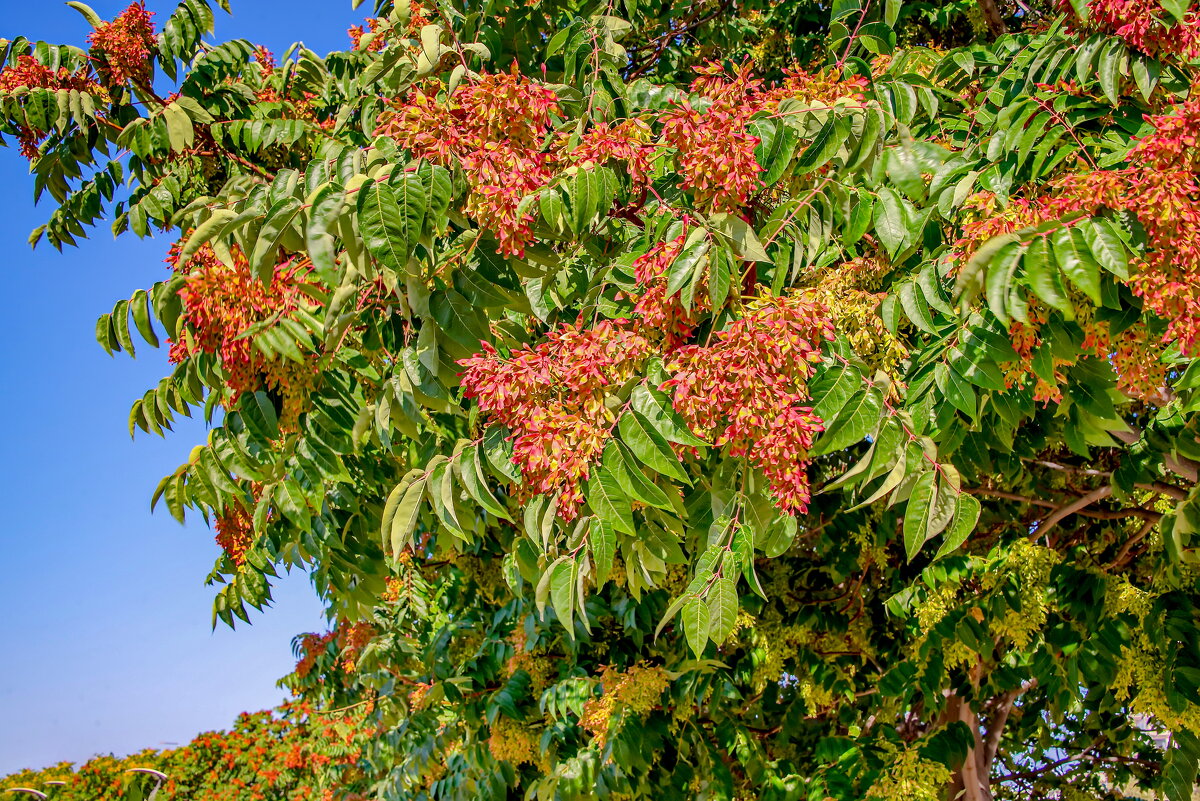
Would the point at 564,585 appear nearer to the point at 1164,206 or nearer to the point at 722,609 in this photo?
the point at 722,609

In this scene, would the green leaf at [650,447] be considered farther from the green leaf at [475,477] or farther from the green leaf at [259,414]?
the green leaf at [259,414]

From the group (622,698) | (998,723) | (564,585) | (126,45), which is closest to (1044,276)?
(564,585)

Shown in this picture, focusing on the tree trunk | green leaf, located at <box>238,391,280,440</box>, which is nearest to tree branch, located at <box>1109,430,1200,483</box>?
the tree trunk

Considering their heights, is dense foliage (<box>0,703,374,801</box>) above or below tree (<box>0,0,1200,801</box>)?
above

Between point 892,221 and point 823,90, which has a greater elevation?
point 823,90

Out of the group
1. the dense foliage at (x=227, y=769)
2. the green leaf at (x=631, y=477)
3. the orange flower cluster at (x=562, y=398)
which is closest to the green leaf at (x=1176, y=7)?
the orange flower cluster at (x=562, y=398)

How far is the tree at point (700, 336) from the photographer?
204 centimetres

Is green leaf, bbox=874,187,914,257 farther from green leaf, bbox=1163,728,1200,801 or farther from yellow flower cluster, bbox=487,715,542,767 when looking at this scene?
yellow flower cluster, bbox=487,715,542,767

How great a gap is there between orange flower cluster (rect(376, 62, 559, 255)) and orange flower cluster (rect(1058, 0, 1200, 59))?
128cm

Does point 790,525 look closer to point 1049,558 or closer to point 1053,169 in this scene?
point 1053,169

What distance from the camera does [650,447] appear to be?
78.5 inches

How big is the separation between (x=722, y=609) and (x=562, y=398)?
544mm

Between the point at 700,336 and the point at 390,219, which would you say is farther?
the point at 700,336

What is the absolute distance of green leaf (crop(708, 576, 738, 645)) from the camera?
6.81ft
